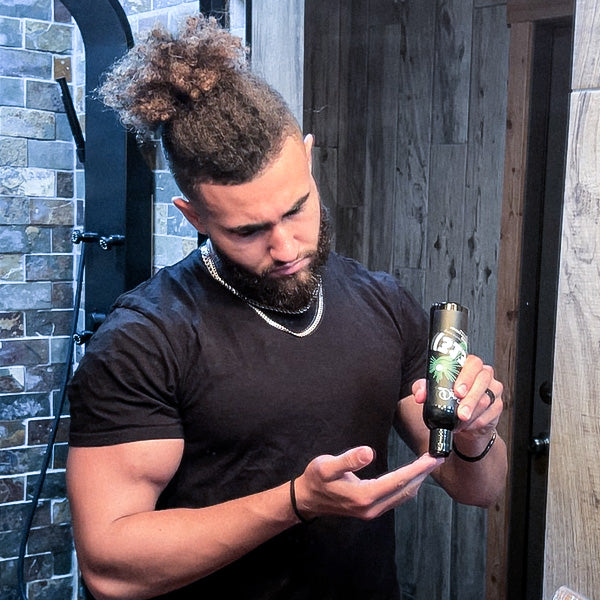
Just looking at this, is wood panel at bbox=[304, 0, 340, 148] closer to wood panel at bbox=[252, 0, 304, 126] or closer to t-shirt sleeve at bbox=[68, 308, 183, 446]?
wood panel at bbox=[252, 0, 304, 126]

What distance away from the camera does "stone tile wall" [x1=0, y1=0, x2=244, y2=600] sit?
125 inches

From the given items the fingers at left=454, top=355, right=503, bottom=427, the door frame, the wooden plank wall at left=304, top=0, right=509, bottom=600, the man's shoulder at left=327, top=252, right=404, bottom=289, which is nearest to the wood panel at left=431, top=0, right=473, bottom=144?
the wooden plank wall at left=304, top=0, right=509, bottom=600

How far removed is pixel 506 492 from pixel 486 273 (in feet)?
2.26

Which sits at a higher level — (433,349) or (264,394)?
(433,349)

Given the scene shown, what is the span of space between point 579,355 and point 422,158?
5.73 ft

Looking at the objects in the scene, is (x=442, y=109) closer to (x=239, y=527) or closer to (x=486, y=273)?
(x=486, y=273)

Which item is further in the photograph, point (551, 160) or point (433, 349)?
point (551, 160)

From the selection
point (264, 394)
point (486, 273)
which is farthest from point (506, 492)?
point (264, 394)

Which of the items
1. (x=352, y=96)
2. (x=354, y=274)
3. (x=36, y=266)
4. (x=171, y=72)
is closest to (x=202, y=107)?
(x=171, y=72)

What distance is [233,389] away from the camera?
1.46 meters

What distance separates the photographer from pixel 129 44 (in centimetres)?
261

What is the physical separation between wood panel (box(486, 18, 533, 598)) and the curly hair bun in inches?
52.0

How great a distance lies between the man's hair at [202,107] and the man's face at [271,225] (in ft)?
0.08

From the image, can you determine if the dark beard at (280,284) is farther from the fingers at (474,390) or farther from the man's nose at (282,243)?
the fingers at (474,390)
